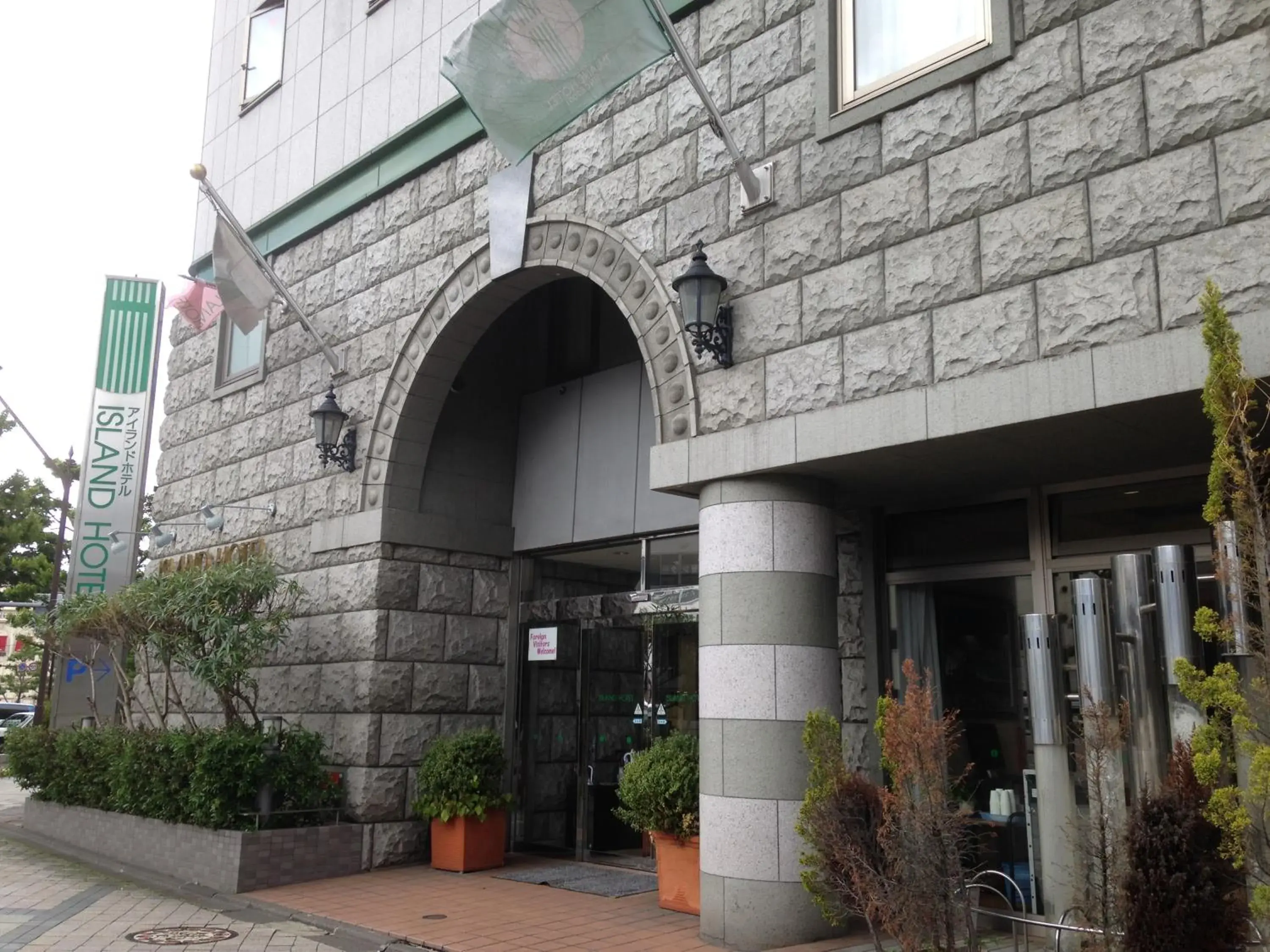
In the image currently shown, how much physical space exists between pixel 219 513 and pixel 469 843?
6020 mm

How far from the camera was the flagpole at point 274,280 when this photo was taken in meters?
12.4

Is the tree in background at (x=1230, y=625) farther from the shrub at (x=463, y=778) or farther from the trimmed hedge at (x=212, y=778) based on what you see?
the trimmed hedge at (x=212, y=778)

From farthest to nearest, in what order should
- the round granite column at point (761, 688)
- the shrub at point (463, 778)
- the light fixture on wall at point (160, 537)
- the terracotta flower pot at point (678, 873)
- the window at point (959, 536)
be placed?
the light fixture on wall at point (160, 537) < the shrub at point (463, 778) < the terracotta flower pot at point (678, 873) < the window at point (959, 536) < the round granite column at point (761, 688)

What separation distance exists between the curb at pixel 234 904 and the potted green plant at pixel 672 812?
201 centimetres

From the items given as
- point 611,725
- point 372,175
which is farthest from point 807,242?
point 372,175

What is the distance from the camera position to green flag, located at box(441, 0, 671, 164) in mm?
8055

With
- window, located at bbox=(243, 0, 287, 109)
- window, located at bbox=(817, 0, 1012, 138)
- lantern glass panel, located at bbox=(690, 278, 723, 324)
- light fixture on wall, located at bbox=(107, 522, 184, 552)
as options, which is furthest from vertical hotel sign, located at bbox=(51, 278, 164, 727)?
window, located at bbox=(817, 0, 1012, 138)

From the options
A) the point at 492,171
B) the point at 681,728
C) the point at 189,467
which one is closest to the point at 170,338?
the point at 189,467

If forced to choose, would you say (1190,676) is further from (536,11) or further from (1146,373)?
(536,11)

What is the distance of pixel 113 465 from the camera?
1805 cm

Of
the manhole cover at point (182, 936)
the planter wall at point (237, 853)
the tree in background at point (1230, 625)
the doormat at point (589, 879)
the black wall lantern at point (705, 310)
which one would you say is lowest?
the manhole cover at point (182, 936)

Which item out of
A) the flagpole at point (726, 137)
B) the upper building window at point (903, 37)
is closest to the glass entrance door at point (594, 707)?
the flagpole at point (726, 137)

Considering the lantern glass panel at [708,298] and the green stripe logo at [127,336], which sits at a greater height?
the green stripe logo at [127,336]

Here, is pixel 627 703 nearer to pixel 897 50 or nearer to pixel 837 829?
pixel 837 829
